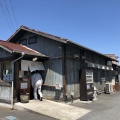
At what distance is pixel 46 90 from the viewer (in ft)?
41.4

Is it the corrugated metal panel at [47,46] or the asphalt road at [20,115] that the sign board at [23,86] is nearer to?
the asphalt road at [20,115]

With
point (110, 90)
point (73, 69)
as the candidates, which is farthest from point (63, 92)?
point (110, 90)

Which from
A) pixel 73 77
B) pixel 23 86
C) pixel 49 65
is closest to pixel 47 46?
pixel 49 65

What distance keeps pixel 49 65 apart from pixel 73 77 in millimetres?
1728

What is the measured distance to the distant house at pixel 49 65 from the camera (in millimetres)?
11239

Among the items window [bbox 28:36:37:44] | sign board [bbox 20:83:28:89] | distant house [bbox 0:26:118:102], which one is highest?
window [bbox 28:36:37:44]

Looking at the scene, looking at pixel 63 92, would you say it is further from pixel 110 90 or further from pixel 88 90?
pixel 110 90

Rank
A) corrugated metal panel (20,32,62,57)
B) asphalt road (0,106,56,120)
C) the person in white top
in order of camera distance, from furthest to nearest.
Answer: corrugated metal panel (20,32,62,57)
the person in white top
asphalt road (0,106,56,120)

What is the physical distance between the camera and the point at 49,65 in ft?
41.7

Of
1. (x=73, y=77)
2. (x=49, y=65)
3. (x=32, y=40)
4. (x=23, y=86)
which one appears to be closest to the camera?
(x=23, y=86)

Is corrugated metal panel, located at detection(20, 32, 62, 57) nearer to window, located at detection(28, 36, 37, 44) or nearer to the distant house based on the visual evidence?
the distant house

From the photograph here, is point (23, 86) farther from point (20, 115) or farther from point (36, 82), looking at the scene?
point (20, 115)

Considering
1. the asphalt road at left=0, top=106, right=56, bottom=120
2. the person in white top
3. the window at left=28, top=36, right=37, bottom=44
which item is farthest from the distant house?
the asphalt road at left=0, top=106, right=56, bottom=120

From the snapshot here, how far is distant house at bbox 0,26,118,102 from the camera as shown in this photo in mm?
11239
